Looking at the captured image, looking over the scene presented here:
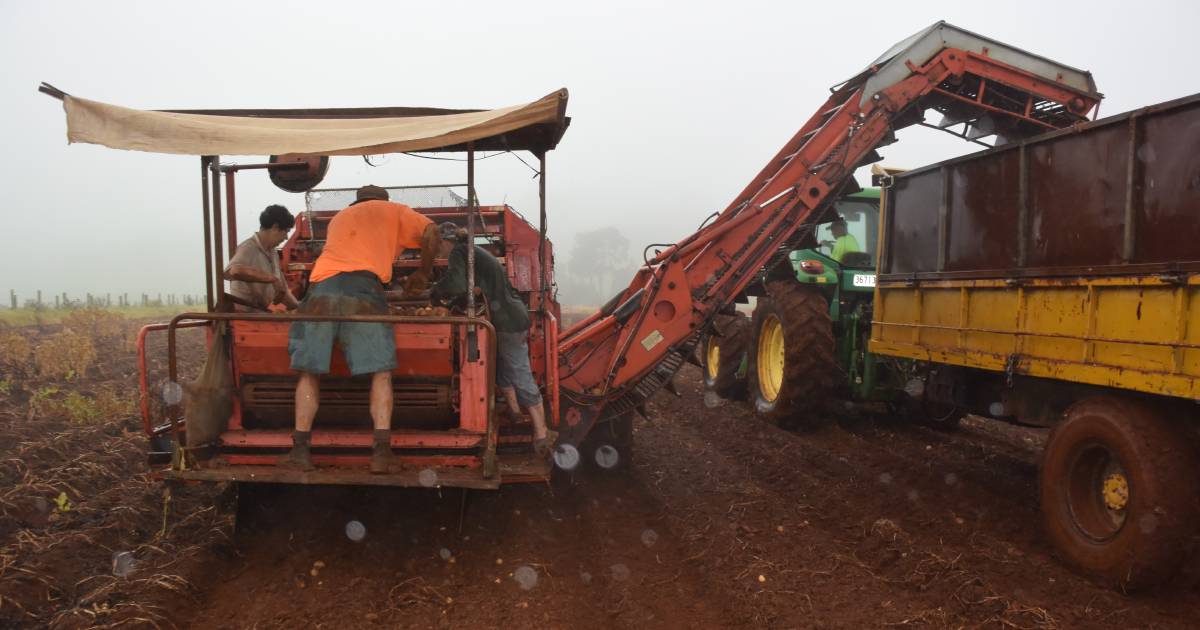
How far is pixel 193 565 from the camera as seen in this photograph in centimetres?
406

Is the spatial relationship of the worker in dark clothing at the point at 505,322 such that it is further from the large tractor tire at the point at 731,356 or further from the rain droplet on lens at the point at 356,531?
the large tractor tire at the point at 731,356

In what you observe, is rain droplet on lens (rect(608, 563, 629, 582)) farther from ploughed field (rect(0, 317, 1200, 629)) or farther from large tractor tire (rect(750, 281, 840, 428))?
large tractor tire (rect(750, 281, 840, 428))

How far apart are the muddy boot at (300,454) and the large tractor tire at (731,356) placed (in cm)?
585

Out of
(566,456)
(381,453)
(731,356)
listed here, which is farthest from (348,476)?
(731,356)

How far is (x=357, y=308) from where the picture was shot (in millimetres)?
4465

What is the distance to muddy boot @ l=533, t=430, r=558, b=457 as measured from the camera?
4914 millimetres

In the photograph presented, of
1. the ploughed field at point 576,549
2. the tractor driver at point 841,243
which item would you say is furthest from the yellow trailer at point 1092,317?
the tractor driver at point 841,243

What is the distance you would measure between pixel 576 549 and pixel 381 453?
137cm

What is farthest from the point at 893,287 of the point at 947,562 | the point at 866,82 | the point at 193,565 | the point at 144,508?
the point at 144,508

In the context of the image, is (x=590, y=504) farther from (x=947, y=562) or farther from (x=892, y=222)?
(x=892, y=222)

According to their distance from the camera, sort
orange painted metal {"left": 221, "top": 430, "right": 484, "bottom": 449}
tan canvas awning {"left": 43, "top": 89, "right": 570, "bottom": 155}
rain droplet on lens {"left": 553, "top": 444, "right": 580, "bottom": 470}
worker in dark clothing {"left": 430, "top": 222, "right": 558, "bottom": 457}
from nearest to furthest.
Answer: tan canvas awning {"left": 43, "top": 89, "right": 570, "bottom": 155}, orange painted metal {"left": 221, "top": 430, "right": 484, "bottom": 449}, worker in dark clothing {"left": 430, "top": 222, "right": 558, "bottom": 457}, rain droplet on lens {"left": 553, "top": 444, "right": 580, "bottom": 470}

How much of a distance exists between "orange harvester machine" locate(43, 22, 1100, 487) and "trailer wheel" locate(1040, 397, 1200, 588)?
8.91ft

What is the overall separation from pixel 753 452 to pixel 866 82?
11.5ft

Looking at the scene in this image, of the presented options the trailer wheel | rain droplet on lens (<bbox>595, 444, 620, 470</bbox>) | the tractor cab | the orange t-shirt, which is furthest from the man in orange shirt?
the tractor cab
